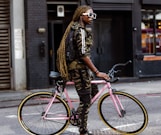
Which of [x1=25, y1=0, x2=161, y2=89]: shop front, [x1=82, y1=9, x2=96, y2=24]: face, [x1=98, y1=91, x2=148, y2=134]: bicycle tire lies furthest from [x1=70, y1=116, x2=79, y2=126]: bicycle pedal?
[x1=25, y1=0, x2=161, y2=89]: shop front

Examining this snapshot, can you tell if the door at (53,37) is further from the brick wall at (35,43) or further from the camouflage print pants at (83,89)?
the camouflage print pants at (83,89)

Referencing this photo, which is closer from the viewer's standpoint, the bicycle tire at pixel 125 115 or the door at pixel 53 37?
the bicycle tire at pixel 125 115

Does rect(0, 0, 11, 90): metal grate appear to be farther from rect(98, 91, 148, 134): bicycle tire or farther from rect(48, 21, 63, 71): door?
rect(98, 91, 148, 134): bicycle tire

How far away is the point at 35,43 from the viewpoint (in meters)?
15.4

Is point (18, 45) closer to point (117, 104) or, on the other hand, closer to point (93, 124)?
point (93, 124)

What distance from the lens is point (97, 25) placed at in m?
17.4

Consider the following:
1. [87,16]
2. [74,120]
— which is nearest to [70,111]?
[74,120]

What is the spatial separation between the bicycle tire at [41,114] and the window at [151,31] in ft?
39.0

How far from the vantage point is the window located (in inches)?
710

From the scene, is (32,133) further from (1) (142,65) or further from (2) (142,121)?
(1) (142,65)

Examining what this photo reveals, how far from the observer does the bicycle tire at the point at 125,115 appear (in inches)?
255

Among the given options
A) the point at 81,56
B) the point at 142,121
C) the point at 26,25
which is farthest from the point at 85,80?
the point at 26,25

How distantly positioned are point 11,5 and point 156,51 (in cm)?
653

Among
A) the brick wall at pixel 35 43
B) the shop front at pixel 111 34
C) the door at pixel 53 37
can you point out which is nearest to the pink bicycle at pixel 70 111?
the brick wall at pixel 35 43
